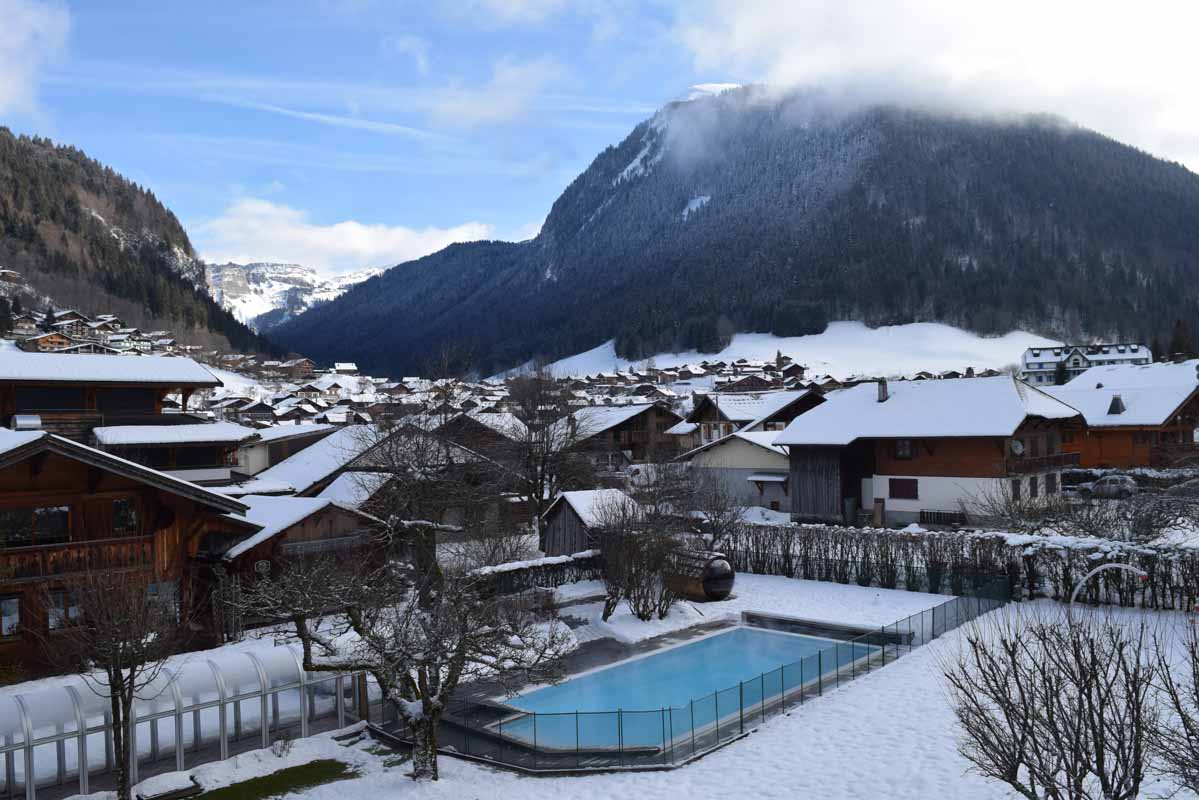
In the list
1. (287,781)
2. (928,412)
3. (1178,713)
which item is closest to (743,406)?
(928,412)

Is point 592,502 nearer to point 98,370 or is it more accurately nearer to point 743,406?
point 98,370

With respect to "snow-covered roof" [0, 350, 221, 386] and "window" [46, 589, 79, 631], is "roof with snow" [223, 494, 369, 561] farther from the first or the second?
"snow-covered roof" [0, 350, 221, 386]

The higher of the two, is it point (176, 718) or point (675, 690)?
point (176, 718)

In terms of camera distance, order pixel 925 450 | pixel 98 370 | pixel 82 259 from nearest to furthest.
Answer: pixel 98 370 < pixel 925 450 < pixel 82 259

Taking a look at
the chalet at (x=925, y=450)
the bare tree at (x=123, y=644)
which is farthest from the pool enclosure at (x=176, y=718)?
the chalet at (x=925, y=450)

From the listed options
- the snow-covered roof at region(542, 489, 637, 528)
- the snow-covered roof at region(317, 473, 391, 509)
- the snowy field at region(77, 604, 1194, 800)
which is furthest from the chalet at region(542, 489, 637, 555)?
the snowy field at region(77, 604, 1194, 800)

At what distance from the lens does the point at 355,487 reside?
39438 mm

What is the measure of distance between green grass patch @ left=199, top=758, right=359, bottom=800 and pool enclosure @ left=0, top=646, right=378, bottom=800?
1.16m

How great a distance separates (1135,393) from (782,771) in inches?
2234

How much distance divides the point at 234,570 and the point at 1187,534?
124 ft

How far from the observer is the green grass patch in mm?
15406

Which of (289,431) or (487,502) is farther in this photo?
(289,431)

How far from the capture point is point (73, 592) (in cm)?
1914

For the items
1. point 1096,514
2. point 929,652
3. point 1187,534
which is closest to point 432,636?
point 929,652
